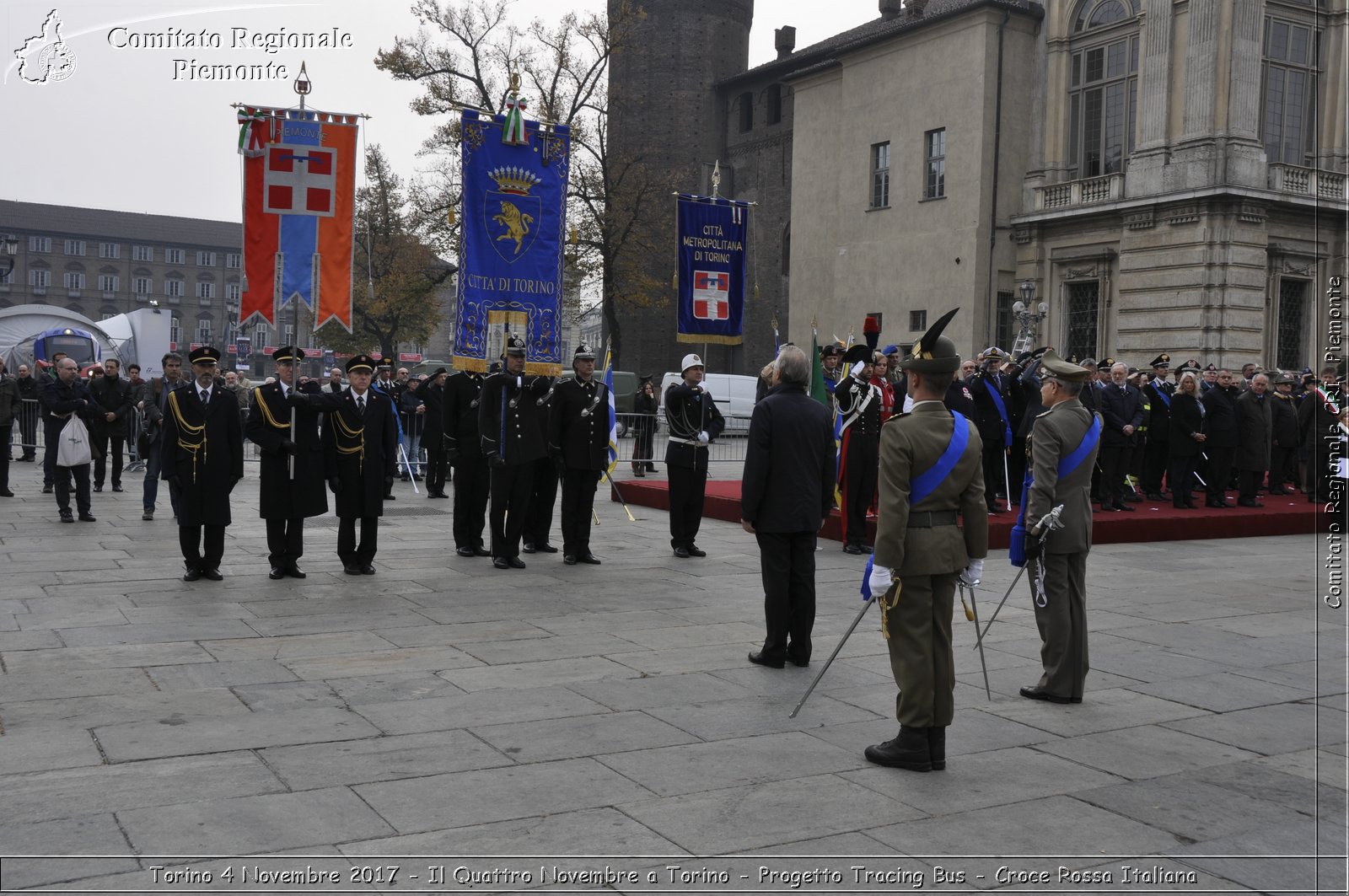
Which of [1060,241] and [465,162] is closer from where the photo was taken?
[465,162]

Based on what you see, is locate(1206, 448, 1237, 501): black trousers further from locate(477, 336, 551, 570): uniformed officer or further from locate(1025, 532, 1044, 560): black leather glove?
locate(1025, 532, 1044, 560): black leather glove

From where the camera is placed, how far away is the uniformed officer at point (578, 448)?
1154cm

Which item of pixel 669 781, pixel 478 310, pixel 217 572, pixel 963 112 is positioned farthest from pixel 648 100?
pixel 669 781

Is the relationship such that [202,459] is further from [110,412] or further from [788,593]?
[110,412]

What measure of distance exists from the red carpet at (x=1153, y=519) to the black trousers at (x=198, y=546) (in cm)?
647

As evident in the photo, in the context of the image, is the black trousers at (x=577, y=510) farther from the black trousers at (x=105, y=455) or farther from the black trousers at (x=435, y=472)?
the black trousers at (x=105, y=455)

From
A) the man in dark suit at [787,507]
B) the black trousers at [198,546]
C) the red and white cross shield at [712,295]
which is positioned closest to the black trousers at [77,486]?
the black trousers at [198,546]

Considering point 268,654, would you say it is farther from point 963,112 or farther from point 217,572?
point 963,112

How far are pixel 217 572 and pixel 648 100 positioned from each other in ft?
144

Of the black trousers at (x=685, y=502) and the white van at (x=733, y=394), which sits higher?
the white van at (x=733, y=394)

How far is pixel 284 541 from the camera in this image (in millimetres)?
10148

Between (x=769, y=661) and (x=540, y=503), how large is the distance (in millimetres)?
5049

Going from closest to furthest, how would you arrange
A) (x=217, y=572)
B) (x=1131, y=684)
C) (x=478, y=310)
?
(x=1131, y=684) → (x=217, y=572) → (x=478, y=310)

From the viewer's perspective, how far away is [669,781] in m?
5.05
